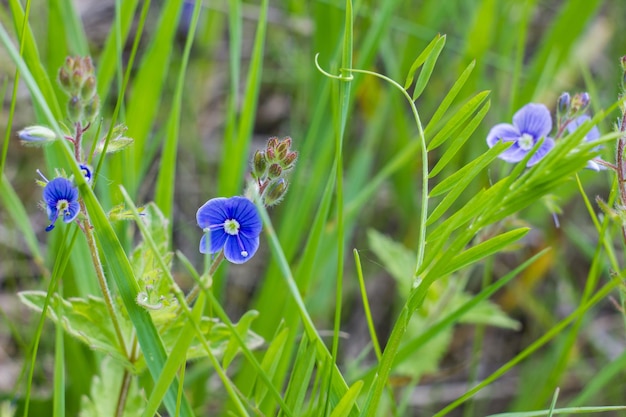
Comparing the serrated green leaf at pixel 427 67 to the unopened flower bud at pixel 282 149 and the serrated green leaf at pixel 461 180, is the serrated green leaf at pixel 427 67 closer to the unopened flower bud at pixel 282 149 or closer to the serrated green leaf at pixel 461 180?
the serrated green leaf at pixel 461 180

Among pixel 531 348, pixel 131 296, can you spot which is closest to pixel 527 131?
pixel 531 348

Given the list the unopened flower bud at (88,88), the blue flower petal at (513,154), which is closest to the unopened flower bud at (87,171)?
the unopened flower bud at (88,88)

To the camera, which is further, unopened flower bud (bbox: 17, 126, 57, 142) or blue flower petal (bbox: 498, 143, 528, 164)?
blue flower petal (bbox: 498, 143, 528, 164)

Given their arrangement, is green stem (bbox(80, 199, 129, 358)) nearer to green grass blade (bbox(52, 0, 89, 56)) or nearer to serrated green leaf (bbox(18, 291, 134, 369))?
serrated green leaf (bbox(18, 291, 134, 369))

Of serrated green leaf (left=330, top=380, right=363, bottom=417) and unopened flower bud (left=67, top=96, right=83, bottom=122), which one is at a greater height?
unopened flower bud (left=67, top=96, right=83, bottom=122)

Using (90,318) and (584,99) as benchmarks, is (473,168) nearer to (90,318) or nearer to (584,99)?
(584,99)

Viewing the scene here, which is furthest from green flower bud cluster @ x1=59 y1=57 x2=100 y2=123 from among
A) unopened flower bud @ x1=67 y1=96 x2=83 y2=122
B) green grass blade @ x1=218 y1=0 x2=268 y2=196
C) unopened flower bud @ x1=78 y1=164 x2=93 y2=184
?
green grass blade @ x1=218 y1=0 x2=268 y2=196
